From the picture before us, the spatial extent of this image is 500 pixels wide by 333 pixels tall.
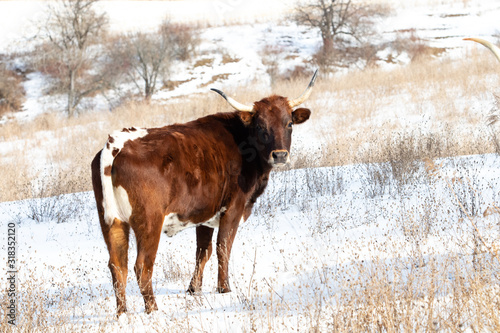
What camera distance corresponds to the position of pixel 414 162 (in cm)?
920

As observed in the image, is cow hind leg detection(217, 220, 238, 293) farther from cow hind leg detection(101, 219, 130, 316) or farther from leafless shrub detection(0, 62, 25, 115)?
leafless shrub detection(0, 62, 25, 115)

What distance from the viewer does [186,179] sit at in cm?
466

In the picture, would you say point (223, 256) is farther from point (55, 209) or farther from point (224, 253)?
point (55, 209)

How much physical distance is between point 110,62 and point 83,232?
86.8 ft

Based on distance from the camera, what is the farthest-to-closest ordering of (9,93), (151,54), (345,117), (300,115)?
(9,93), (151,54), (345,117), (300,115)

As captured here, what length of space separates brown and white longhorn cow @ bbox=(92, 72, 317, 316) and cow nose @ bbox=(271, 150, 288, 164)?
0.03 ft

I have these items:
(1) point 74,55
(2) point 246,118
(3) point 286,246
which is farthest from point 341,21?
(2) point 246,118

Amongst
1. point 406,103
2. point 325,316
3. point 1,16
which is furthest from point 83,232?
point 1,16

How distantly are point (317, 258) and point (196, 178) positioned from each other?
1.62m

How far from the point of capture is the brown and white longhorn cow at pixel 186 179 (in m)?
4.29

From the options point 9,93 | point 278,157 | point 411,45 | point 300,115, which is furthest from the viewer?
point 411,45

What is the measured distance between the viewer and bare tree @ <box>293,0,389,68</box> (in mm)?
32906

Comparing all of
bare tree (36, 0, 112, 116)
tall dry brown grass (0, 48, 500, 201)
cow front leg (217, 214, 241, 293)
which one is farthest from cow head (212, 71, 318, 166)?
bare tree (36, 0, 112, 116)

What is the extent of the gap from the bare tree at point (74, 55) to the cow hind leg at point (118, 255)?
26862 millimetres
